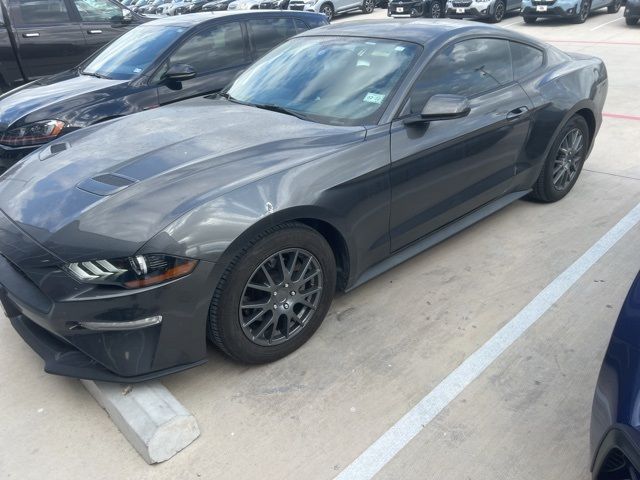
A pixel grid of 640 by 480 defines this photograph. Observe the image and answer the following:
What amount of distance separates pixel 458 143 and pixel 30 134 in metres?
3.68

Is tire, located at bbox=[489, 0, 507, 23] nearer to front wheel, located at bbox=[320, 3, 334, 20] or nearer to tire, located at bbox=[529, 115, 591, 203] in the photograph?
front wheel, located at bbox=[320, 3, 334, 20]

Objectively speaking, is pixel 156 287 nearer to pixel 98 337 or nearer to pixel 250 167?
pixel 98 337

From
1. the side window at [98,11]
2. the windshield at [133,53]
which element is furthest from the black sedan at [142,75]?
the side window at [98,11]

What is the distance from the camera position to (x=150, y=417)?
2.46m

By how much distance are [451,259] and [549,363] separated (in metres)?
1.20

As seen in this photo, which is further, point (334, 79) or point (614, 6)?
point (614, 6)

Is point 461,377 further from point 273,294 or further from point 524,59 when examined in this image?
point 524,59

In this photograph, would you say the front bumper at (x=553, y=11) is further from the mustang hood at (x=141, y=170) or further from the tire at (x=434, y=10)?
the mustang hood at (x=141, y=170)

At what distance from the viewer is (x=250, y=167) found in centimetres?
277

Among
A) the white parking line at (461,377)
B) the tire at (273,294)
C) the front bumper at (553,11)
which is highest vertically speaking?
the front bumper at (553,11)

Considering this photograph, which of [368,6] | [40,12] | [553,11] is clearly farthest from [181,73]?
[368,6]

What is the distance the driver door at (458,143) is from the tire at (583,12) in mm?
13964

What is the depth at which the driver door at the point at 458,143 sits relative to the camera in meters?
3.30

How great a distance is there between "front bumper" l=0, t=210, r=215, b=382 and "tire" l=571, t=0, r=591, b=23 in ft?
54.9
